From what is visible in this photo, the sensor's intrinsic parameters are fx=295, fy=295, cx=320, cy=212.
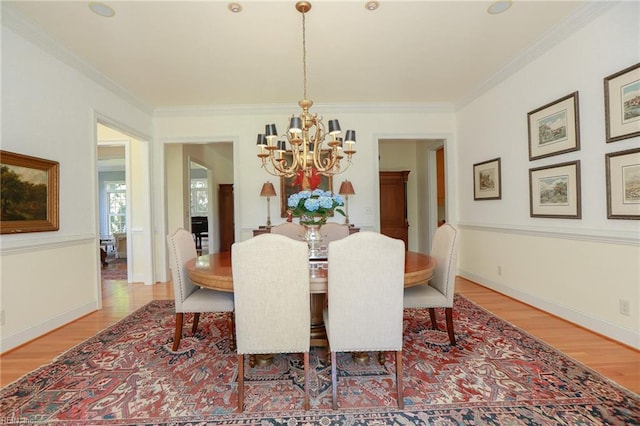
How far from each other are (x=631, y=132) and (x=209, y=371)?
3.49 meters

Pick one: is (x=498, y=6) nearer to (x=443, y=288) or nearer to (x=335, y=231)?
(x=443, y=288)

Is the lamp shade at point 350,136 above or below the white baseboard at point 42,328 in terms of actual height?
above

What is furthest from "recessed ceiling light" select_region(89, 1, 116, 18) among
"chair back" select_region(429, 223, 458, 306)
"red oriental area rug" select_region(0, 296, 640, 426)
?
"chair back" select_region(429, 223, 458, 306)

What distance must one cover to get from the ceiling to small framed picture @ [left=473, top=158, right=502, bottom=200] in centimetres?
103

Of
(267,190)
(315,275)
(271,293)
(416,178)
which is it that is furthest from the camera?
(416,178)

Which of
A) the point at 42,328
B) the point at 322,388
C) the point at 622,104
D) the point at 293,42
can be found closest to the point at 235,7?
the point at 293,42

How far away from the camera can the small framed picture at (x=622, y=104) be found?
7.05ft

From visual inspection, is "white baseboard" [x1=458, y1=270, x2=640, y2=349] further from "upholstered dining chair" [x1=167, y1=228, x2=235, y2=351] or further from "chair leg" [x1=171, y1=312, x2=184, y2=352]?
"chair leg" [x1=171, y1=312, x2=184, y2=352]

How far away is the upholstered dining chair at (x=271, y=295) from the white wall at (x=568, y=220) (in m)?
2.51

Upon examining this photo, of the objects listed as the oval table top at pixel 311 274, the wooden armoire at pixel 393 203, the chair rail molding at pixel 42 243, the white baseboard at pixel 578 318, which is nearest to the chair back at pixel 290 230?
the oval table top at pixel 311 274

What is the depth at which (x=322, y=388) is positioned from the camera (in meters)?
1.79

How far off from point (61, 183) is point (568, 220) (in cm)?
487

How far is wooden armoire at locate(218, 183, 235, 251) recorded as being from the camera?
7.59 meters

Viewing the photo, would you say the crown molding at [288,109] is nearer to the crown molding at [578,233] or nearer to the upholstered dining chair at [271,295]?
the crown molding at [578,233]
